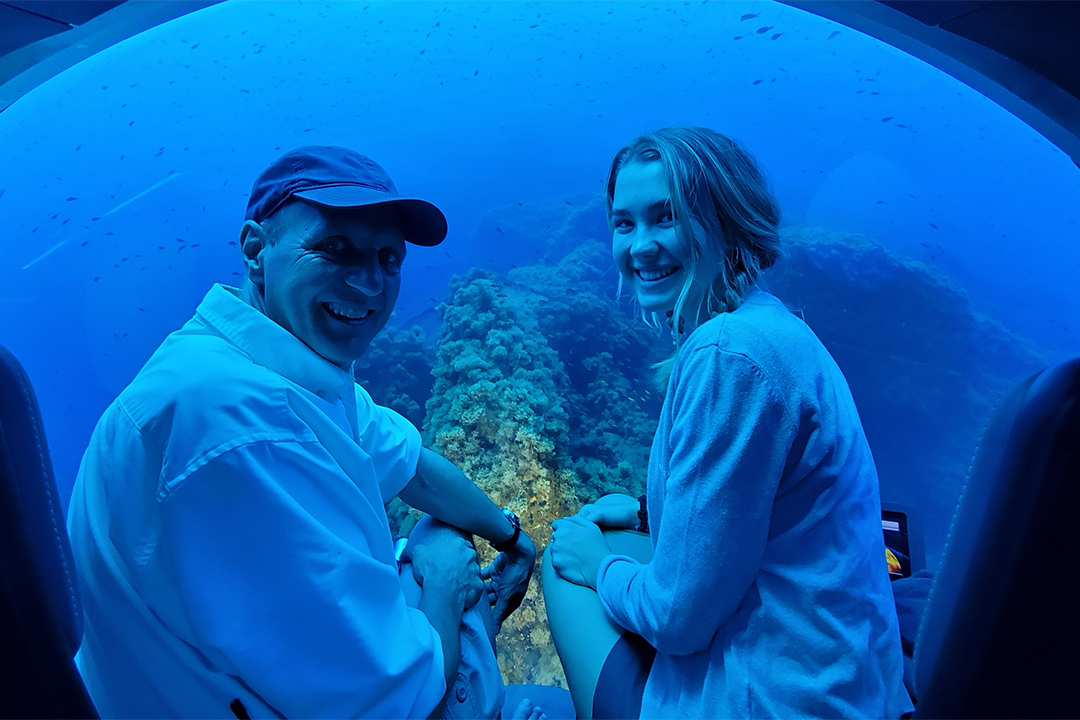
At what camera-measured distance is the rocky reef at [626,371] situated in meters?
5.62

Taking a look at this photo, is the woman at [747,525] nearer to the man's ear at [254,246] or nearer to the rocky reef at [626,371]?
the man's ear at [254,246]

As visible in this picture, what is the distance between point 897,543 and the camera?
2482 millimetres

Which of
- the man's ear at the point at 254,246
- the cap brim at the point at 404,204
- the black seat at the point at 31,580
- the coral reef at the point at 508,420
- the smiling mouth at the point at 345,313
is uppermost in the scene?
the cap brim at the point at 404,204

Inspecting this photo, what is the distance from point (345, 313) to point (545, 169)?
8739 millimetres

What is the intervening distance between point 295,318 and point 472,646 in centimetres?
96

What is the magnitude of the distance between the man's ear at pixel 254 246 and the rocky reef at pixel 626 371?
3850 mm

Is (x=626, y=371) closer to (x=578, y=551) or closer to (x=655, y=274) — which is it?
(x=578, y=551)

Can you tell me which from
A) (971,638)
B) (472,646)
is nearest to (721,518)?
(971,638)

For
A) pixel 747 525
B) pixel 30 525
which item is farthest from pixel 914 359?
pixel 30 525

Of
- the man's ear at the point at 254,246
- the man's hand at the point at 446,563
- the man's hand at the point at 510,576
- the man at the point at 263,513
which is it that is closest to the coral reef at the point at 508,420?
the man's hand at the point at 510,576

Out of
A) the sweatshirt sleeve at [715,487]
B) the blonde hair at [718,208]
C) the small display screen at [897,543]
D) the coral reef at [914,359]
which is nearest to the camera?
the sweatshirt sleeve at [715,487]

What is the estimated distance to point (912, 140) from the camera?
6.72 meters

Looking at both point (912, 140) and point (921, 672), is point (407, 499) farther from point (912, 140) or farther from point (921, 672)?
point (912, 140)

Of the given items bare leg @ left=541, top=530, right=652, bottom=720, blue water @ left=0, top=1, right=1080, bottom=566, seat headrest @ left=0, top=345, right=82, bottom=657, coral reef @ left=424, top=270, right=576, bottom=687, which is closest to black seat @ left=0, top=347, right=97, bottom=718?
seat headrest @ left=0, top=345, right=82, bottom=657
